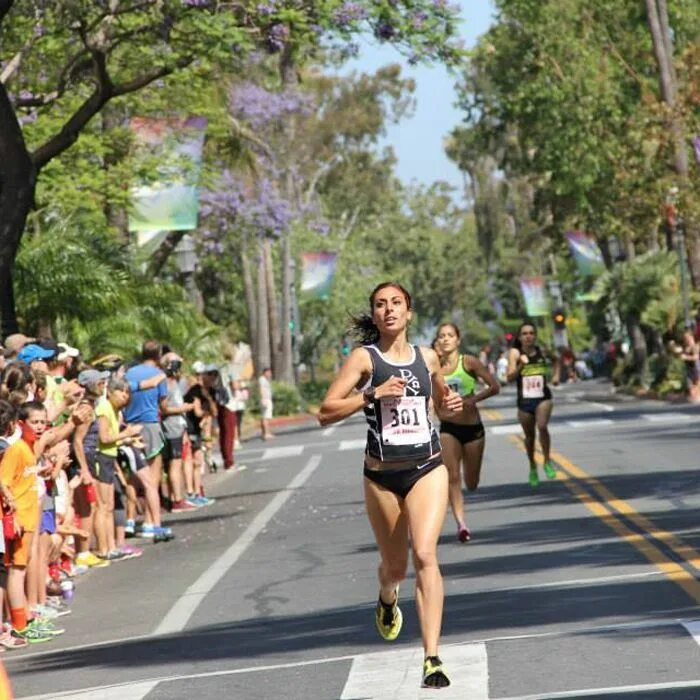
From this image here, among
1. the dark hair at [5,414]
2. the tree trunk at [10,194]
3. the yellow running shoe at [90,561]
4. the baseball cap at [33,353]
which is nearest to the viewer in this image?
the dark hair at [5,414]

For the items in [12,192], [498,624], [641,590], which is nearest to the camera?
[498,624]

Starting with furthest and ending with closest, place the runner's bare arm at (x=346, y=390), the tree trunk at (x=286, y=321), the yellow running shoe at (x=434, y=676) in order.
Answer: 1. the tree trunk at (x=286, y=321)
2. the runner's bare arm at (x=346, y=390)
3. the yellow running shoe at (x=434, y=676)

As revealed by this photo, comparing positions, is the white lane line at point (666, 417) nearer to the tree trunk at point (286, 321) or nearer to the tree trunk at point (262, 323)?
the tree trunk at point (262, 323)

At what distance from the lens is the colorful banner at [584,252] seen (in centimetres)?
6562

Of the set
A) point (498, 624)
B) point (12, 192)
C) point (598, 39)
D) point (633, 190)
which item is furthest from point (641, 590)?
point (598, 39)

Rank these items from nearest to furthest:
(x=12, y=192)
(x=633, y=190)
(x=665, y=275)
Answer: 1. (x=12, y=192)
2. (x=633, y=190)
3. (x=665, y=275)

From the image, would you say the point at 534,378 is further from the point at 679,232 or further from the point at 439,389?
the point at 679,232

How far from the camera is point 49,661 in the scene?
12.8 meters

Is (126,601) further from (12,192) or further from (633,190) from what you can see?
(633,190)

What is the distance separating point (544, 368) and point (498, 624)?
1164 cm

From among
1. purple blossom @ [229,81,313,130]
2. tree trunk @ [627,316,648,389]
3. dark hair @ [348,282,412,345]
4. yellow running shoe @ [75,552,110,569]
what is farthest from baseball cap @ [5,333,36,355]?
tree trunk @ [627,316,648,389]

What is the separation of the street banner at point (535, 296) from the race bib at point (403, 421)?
3782 inches

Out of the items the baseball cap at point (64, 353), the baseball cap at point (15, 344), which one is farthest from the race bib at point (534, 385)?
the baseball cap at point (15, 344)

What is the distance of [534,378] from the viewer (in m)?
23.4
